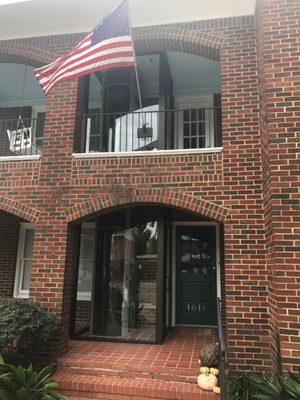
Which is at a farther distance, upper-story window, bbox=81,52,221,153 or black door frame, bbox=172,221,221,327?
black door frame, bbox=172,221,221,327

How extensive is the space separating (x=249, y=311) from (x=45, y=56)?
232 inches

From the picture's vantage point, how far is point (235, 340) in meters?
5.48

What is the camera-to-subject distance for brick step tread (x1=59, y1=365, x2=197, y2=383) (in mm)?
5352

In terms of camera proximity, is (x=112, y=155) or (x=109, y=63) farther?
(x=112, y=155)

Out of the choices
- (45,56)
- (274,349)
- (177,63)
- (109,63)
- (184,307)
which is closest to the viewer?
(274,349)

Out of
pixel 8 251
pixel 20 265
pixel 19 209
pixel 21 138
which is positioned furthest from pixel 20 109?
pixel 19 209

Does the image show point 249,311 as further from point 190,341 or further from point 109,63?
point 109,63

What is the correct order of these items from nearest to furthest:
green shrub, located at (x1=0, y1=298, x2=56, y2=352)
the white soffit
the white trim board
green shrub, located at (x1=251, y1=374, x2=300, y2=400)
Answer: green shrub, located at (x1=251, y1=374, x2=300, y2=400) → green shrub, located at (x1=0, y1=298, x2=56, y2=352) → the white trim board → the white soffit

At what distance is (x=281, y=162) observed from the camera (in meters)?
5.34

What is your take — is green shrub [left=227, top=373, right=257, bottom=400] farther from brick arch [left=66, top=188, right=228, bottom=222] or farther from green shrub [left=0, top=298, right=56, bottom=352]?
green shrub [left=0, top=298, right=56, bottom=352]

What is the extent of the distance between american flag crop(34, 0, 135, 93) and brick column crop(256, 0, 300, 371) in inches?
84.6

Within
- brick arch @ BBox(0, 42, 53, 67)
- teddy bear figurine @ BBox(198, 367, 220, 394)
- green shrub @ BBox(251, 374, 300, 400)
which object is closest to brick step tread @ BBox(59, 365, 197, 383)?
teddy bear figurine @ BBox(198, 367, 220, 394)

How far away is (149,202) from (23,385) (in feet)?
10.6

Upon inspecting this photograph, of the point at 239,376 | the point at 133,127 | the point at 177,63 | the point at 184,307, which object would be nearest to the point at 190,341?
the point at 184,307
